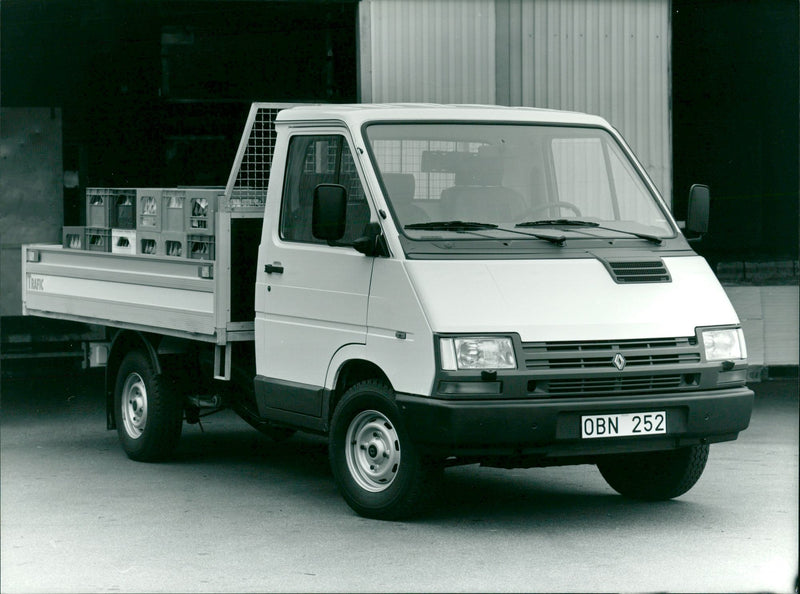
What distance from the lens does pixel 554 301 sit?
7.77 meters

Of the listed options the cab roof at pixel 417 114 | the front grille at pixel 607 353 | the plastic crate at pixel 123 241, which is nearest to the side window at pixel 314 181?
the cab roof at pixel 417 114

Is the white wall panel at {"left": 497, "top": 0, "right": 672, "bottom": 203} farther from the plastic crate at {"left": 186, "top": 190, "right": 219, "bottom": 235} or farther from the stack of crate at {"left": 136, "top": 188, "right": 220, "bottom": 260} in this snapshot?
the plastic crate at {"left": 186, "top": 190, "right": 219, "bottom": 235}

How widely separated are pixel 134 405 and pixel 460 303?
→ 12.6ft

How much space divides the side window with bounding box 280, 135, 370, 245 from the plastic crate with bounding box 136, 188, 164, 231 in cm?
166

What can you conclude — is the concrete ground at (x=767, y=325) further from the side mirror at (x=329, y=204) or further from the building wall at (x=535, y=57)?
the side mirror at (x=329, y=204)

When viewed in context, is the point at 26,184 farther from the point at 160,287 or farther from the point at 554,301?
the point at 554,301

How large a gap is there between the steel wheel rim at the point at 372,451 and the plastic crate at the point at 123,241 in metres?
3.16

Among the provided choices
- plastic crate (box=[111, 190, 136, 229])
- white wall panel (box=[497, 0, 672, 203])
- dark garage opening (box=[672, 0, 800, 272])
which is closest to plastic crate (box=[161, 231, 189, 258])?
plastic crate (box=[111, 190, 136, 229])

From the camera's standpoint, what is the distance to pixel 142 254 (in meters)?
10.4

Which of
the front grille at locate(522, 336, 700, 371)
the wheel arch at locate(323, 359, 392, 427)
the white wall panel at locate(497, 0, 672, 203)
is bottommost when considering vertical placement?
the wheel arch at locate(323, 359, 392, 427)

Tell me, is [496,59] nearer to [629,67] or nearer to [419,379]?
[629,67]

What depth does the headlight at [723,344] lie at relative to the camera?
807cm

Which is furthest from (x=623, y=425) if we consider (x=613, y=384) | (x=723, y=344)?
(x=723, y=344)

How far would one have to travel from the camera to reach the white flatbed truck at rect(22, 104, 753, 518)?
299 inches
